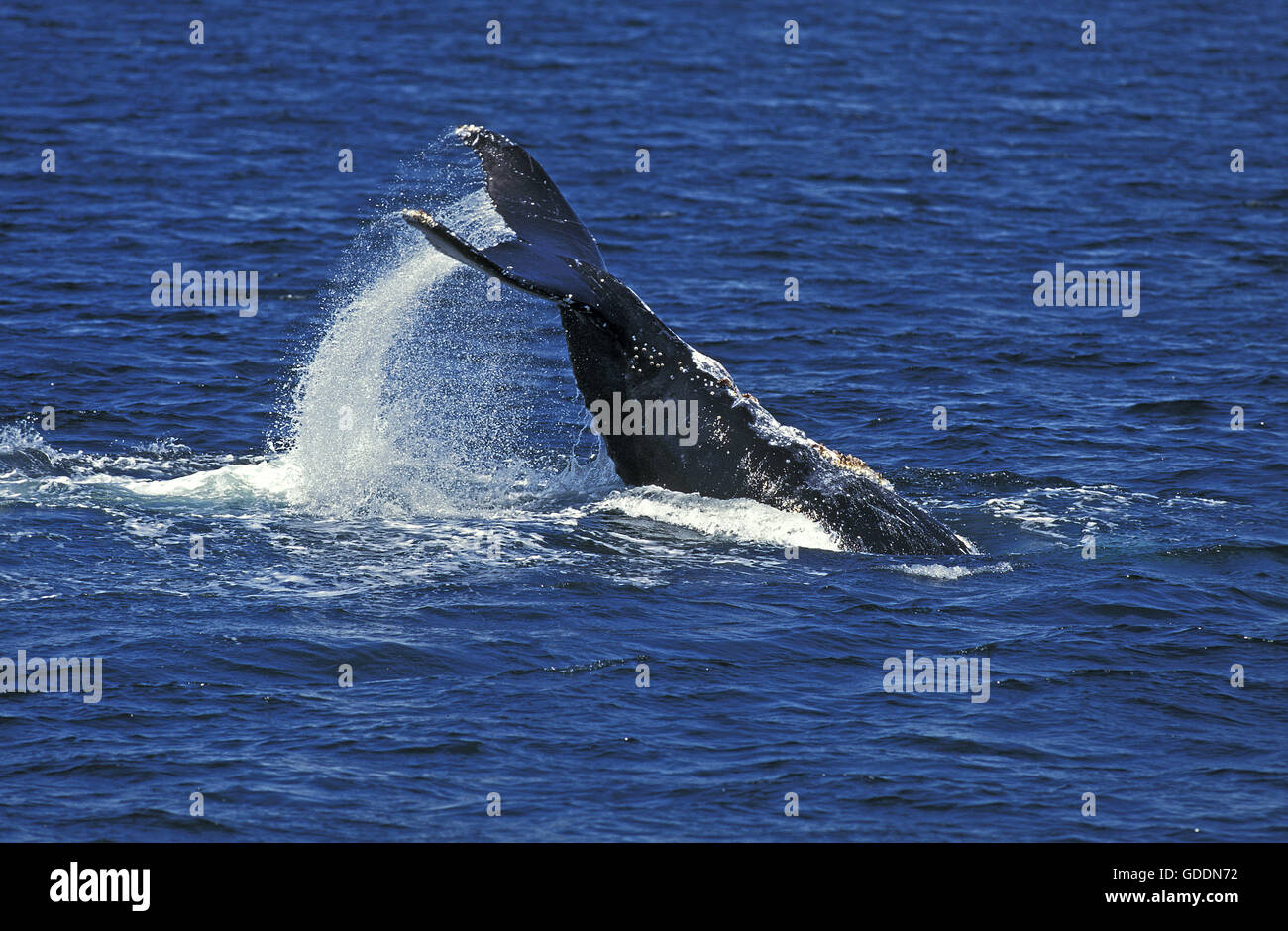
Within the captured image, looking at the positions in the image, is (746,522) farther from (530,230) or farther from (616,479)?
(530,230)

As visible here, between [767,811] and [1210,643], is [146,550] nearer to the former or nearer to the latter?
[767,811]

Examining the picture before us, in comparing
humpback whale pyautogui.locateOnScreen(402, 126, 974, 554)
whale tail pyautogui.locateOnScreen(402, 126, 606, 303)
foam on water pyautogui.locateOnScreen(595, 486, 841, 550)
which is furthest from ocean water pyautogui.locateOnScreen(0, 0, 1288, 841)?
whale tail pyautogui.locateOnScreen(402, 126, 606, 303)

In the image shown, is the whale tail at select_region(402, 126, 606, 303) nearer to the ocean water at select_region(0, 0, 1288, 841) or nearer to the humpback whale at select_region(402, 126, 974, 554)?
the humpback whale at select_region(402, 126, 974, 554)

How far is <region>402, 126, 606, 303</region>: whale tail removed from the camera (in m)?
14.0

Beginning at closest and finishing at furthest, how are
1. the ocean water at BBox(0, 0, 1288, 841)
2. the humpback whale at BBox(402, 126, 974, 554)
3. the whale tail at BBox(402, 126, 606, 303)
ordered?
the ocean water at BBox(0, 0, 1288, 841), the whale tail at BBox(402, 126, 606, 303), the humpback whale at BBox(402, 126, 974, 554)

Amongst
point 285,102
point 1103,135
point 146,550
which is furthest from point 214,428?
point 1103,135

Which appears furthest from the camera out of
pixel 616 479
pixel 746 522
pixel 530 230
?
pixel 616 479

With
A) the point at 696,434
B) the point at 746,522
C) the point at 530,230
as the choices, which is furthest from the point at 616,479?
the point at 530,230

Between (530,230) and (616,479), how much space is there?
104 inches

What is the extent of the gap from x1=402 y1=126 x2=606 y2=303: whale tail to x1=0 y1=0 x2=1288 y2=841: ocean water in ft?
1.50

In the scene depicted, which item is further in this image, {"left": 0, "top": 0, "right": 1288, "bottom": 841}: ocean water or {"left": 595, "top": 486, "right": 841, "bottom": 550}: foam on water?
{"left": 595, "top": 486, "right": 841, "bottom": 550}: foam on water

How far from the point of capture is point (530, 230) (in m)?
15.2

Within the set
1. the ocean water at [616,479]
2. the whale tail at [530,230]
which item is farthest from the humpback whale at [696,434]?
the ocean water at [616,479]

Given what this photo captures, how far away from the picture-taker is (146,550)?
47.9 ft
